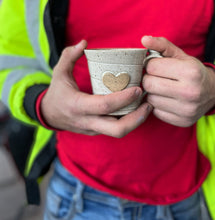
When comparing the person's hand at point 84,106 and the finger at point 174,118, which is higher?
the person's hand at point 84,106

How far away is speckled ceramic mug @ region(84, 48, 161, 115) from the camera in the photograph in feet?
1.61

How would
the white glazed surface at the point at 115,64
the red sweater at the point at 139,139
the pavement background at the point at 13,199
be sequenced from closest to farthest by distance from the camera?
the white glazed surface at the point at 115,64 → the red sweater at the point at 139,139 → the pavement background at the point at 13,199

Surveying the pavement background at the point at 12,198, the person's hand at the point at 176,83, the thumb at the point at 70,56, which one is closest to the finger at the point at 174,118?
the person's hand at the point at 176,83

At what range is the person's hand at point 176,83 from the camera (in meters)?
0.50

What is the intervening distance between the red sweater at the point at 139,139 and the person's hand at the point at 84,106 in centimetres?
12

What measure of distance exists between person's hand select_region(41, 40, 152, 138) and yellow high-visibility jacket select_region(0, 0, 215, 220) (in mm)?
118

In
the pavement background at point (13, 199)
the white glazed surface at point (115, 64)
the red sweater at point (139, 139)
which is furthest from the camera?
the pavement background at point (13, 199)

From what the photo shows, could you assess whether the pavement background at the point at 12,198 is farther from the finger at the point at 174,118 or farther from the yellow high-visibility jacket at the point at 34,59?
the finger at the point at 174,118

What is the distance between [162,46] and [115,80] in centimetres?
11

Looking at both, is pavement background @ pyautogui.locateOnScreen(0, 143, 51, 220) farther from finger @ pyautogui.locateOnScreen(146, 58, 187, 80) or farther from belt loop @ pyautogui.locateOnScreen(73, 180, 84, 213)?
finger @ pyautogui.locateOnScreen(146, 58, 187, 80)

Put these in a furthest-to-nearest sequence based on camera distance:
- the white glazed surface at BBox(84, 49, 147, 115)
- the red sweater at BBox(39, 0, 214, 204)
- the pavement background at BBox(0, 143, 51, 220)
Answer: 1. the pavement background at BBox(0, 143, 51, 220)
2. the red sweater at BBox(39, 0, 214, 204)
3. the white glazed surface at BBox(84, 49, 147, 115)

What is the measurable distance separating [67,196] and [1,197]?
1.56m

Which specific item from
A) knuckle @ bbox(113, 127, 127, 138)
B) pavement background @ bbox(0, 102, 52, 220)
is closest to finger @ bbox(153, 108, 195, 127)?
knuckle @ bbox(113, 127, 127, 138)

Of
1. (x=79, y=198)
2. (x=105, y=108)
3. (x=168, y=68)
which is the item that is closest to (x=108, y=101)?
(x=105, y=108)
